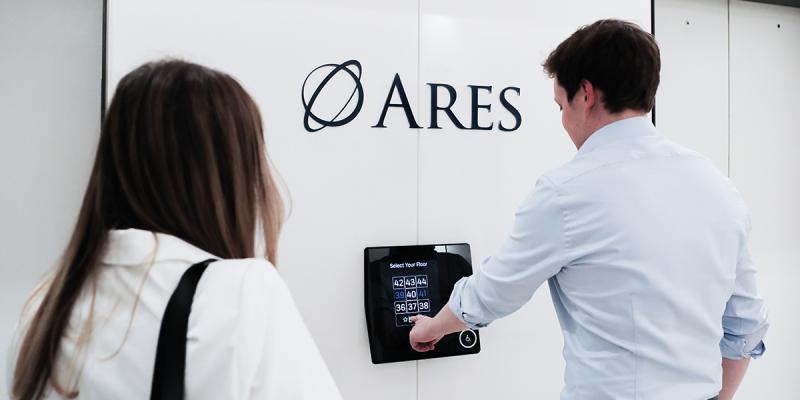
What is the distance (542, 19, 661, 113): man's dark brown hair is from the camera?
4.99 ft

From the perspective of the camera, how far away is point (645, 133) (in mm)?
1548

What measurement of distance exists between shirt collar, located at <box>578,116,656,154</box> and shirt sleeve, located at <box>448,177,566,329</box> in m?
0.17

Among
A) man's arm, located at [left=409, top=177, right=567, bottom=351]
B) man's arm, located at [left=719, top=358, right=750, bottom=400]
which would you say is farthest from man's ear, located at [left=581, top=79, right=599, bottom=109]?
man's arm, located at [left=719, top=358, right=750, bottom=400]

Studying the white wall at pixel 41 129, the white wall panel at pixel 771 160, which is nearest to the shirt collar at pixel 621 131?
the white wall at pixel 41 129

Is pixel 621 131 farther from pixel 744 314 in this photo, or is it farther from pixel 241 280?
pixel 241 280

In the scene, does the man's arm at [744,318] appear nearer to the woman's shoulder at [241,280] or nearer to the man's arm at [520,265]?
the man's arm at [520,265]

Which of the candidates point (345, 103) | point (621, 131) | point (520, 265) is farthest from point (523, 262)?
point (345, 103)

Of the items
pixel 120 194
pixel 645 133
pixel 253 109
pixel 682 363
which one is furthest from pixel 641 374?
pixel 120 194

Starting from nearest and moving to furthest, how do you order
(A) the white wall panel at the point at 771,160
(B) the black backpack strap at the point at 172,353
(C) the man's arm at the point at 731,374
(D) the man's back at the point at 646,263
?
(B) the black backpack strap at the point at 172,353 → (D) the man's back at the point at 646,263 → (C) the man's arm at the point at 731,374 → (A) the white wall panel at the point at 771,160

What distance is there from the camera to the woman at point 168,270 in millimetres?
847

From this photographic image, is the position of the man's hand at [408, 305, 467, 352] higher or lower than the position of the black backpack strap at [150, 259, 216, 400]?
lower

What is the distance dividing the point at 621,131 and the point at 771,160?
198 centimetres

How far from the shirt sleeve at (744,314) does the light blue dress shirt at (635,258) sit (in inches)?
3.3

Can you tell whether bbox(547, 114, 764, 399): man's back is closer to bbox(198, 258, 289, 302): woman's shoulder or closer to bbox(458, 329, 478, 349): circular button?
bbox(458, 329, 478, 349): circular button
